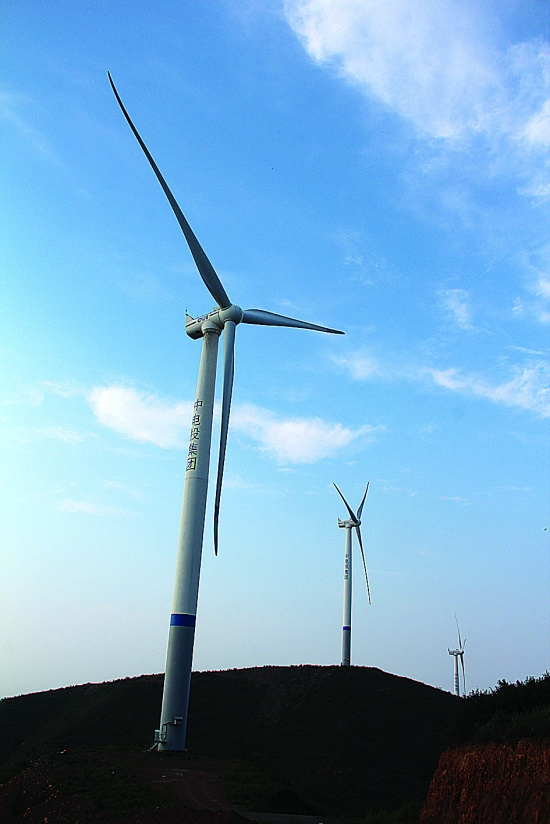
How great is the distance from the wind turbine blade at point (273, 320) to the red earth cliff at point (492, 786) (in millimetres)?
34704

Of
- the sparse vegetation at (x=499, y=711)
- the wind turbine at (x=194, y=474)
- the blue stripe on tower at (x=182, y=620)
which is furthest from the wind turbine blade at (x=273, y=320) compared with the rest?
the sparse vegetation at (x=499, y=711)

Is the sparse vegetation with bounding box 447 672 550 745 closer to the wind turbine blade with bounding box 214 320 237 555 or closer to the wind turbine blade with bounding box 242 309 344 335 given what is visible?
the wind turbine blade with bounding box 214 320 237 555

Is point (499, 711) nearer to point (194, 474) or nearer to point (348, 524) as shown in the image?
point (194, 474)

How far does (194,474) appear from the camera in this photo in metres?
46.3

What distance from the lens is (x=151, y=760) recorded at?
37.8 metres

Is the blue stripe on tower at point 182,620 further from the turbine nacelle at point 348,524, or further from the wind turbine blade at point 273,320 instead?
the turbine nacelle at point 348,524

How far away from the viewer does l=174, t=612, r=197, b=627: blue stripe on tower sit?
43216mm

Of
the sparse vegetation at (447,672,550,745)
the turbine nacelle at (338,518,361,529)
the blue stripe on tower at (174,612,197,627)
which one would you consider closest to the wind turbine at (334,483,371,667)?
the turbine nacelle at (338,518,361,529)

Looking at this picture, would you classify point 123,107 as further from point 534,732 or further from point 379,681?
point 379,681

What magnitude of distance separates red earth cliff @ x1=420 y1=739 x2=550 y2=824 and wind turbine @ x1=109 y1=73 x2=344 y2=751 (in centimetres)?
2111

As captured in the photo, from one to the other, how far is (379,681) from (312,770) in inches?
771

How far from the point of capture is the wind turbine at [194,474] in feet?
138

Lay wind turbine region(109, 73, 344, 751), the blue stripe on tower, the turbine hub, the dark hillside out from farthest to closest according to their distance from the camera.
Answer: the turbine hub
the dark hillside
the blue stripe on tower
wind turbine region(109, 73, 344, 751)

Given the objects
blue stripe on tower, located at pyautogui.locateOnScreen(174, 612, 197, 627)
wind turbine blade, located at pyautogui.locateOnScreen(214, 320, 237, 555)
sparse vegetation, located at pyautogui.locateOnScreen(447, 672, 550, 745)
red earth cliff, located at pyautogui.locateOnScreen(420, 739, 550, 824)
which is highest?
wind turbine blade, located at pyautogui.locateOnScreen(214, 320, 237, 555)
